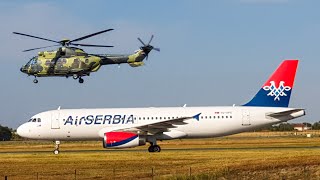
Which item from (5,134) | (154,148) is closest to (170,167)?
(154,148)

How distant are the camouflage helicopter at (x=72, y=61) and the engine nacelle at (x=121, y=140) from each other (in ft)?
16.4

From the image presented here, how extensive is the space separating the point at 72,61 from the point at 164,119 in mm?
8551

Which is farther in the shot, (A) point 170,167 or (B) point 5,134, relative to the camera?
(B) point 5,134

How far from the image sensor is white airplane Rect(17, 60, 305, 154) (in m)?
48.9

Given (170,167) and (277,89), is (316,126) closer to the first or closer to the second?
(277,89)

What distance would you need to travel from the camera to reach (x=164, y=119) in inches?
1938

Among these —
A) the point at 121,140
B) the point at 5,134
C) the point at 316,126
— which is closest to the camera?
the point at 121,140

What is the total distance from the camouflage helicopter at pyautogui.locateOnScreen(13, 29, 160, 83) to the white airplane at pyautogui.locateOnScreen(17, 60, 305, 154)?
423 centimetres

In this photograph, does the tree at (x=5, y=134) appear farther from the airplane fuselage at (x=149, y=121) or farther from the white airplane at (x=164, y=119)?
the airplane fuselage at (x=149, y=121)

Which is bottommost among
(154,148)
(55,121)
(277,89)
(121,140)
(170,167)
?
(170,167)

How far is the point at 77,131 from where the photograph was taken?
49.8m

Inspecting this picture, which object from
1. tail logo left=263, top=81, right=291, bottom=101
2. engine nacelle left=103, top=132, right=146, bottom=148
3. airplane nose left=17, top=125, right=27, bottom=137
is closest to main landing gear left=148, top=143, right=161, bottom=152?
engine nacelle left=103, top=132, right=146, bottom=148

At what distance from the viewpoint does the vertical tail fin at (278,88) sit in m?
50.9

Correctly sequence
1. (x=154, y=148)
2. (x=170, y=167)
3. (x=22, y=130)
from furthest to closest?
(x=22, y=130), (x=154, y=148), (x=170, y=167)
